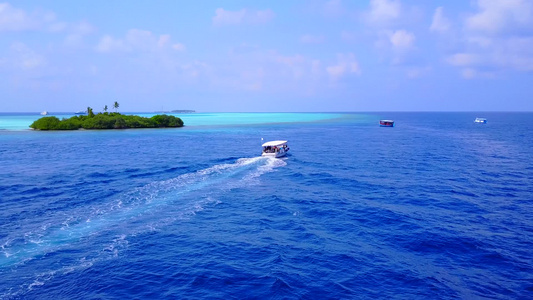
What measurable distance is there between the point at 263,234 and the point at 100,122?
130m

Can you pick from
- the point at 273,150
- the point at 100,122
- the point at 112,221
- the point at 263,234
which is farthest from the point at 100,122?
the point at 263,234

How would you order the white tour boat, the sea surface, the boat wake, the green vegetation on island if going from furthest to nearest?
1. the green vegetation on island
2. the white tour boat
3. the boat wake
4. the sea surface

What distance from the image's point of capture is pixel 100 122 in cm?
13638

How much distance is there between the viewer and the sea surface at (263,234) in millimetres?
18891

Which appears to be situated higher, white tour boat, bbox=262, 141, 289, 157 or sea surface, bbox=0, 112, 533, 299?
white tour boat, bbox=262, 141, 289, 157

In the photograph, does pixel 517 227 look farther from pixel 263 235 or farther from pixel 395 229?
pixel 263 235

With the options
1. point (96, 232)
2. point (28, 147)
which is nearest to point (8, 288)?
point (96, 232)

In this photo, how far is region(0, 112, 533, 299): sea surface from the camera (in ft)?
62.0

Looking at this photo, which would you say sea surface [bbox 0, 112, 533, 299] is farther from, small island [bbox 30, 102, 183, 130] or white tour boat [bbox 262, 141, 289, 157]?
small island [bbox 30, 102, 183, 130]

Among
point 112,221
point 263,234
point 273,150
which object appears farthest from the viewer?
point 273,150

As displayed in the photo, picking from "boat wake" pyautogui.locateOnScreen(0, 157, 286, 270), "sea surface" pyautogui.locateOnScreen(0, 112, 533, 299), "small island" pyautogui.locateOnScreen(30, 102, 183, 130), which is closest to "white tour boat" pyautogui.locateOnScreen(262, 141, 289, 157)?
"sea surface" pyautogui.locateOnScreen(0, 112, 533, 299)

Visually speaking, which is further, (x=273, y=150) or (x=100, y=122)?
(x=100, y=122)

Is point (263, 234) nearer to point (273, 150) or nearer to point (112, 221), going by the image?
point (112, 221)

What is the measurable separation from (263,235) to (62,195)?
22.9m
